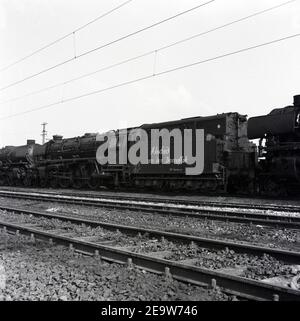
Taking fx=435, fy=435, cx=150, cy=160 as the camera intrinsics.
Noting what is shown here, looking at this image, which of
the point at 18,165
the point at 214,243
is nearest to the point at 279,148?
the point at 214,243

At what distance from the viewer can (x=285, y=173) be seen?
16.2 metres

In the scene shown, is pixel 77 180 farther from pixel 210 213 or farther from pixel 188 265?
pixel 188 265

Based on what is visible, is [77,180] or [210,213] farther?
[77,180]

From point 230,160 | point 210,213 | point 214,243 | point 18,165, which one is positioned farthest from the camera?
point 18,165

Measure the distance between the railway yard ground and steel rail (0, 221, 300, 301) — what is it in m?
0.01

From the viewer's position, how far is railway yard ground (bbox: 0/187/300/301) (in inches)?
198

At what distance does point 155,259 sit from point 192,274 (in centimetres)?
72

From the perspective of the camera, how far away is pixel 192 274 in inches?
219

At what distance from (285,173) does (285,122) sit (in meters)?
1.97

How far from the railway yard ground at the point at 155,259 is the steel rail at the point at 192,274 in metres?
0.01

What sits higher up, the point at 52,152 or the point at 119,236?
the point at 52,152

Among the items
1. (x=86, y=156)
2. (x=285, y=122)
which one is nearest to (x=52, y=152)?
(x=86, y=156)

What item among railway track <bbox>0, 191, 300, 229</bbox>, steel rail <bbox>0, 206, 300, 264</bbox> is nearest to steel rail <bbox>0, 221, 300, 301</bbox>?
steel rail <bbox>0, 206, 300, 264</bbox>
